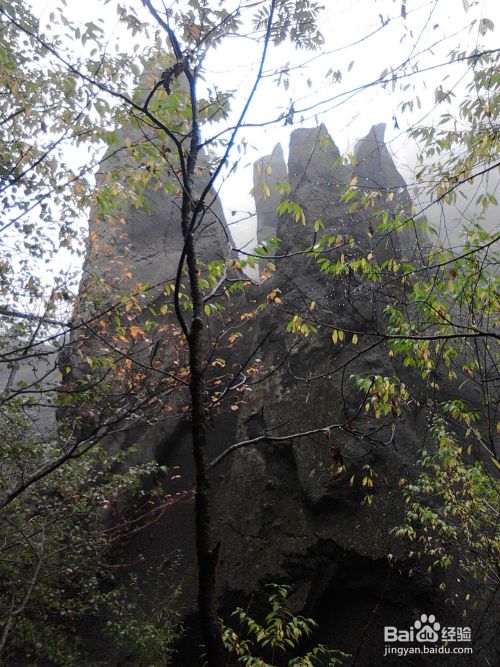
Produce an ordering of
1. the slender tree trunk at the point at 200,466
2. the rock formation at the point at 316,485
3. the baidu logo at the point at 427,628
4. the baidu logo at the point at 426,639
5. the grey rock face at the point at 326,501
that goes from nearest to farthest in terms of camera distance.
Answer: the slender tree trunk at the point at 200,466 < the baidu logo at the point at 426,639 < the baidu logo at the point at 427,628 < the rock formation at the point at 316,485 < the grey rock face at the point at 326,501

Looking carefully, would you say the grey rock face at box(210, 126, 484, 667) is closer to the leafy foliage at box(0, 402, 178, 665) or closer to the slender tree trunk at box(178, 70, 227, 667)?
the leafy foliage at box(0, 402, 178, 665)

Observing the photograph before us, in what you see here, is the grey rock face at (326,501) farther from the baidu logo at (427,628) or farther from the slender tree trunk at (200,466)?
the slender tree trunk at (200,466)

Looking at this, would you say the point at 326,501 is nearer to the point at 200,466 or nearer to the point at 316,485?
the point at 316,485

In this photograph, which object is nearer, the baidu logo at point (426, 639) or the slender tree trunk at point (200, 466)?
the slender tree trunk at point (200, 466)

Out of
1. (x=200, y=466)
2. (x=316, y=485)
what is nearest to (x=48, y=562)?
(x=316, y=485)

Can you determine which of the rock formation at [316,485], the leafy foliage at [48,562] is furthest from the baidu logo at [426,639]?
the leafy foliage at [48,562]

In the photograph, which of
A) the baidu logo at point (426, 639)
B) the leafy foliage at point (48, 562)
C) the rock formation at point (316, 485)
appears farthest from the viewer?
the rock formation at point (316, 485)

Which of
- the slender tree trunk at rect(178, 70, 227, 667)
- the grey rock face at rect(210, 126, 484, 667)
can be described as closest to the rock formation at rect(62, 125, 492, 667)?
the grey rock face at rect(210, 126, 484, 667)

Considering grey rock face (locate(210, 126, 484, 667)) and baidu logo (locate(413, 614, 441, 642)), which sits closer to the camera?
baidu logo (locate(413, 614, 441, 642))

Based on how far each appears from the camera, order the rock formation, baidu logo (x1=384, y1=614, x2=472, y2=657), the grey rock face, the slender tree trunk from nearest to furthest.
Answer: the slender tree trunk, baidu logo (x1=384, y1=614, x2=472, y2=657), the rock formation, the grey rock face

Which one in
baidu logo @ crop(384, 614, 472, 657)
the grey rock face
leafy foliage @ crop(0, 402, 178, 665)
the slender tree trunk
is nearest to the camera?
the slender tree trunk

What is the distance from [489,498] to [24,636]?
7395 millimetres

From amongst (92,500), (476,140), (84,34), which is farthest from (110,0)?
(92,500)

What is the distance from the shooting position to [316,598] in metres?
7.80
